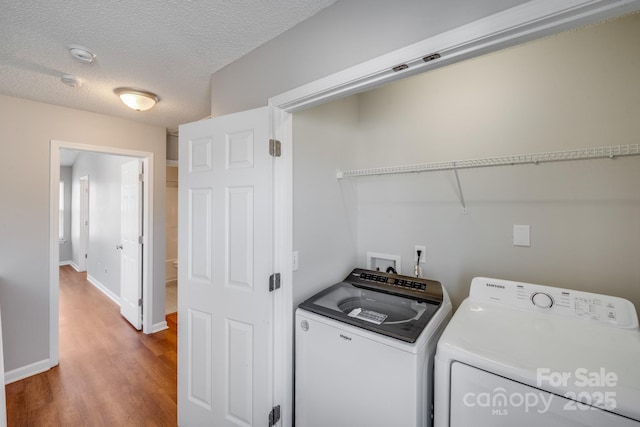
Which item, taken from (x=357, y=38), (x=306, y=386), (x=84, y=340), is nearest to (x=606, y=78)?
(x=357, y=38)

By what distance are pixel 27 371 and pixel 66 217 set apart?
5516mm

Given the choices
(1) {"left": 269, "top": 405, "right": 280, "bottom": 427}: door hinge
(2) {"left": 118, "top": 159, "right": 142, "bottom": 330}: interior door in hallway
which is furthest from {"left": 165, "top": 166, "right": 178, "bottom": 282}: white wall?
(1) {"left": 269, "top": 405, "right": 280, "bottom": 427}: door hinge

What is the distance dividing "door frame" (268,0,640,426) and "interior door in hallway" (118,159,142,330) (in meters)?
2.47

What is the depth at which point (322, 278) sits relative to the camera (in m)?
1.78

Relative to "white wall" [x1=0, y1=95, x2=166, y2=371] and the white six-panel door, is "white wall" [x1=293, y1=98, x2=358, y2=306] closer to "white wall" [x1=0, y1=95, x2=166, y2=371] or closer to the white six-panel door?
the white six-panel door

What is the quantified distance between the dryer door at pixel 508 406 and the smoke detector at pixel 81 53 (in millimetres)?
2540

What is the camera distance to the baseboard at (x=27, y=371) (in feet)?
7.31

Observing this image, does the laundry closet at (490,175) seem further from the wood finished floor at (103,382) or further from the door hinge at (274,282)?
the wood finished floor at (103,382)

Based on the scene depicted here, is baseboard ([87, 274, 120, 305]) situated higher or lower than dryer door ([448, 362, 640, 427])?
lower

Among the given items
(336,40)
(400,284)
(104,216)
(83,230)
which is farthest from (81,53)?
(83,230)

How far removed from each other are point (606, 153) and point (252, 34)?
1.79m

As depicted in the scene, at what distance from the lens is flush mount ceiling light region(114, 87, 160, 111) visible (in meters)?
2.10

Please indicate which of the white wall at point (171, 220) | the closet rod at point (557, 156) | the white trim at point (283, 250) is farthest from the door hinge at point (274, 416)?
the white wall at point (171, 220)

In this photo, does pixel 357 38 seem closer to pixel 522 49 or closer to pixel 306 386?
pixel 522 49
